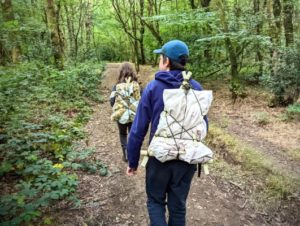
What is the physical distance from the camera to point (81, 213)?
14.1 feet

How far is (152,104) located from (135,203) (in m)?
2.28

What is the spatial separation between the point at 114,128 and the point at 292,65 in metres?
6.10

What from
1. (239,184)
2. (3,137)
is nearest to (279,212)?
(239,184)

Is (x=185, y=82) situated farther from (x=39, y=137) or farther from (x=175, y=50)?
(x=39, y=137)

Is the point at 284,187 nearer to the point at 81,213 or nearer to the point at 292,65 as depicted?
the point at 81,213

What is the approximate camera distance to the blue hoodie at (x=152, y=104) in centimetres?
295

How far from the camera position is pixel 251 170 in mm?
5770

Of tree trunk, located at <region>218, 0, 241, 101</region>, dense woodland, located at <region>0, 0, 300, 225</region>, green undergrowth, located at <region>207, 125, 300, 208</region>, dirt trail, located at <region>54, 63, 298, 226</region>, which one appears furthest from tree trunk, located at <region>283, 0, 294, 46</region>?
dirt trail, located at <region>54, 63, 298, 226</region>

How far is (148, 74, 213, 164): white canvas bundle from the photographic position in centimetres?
285

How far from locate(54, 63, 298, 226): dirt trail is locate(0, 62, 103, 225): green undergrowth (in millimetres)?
310

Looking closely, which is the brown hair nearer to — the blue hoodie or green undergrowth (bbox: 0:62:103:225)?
green undergrowth (bbox: 0:62:103:225)

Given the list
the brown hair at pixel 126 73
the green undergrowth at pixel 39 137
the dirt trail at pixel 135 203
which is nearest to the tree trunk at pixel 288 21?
the green undergrowth at pixel 39 137

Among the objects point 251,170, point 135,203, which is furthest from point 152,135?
point 251,170

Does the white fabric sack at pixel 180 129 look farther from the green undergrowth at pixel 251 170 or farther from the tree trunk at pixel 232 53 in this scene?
the tree trunk at pixel 232 53
